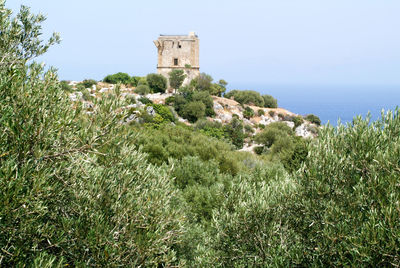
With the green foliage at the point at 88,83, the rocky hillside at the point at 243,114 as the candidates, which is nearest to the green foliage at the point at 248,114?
the rocky hillside at the point at 243,114

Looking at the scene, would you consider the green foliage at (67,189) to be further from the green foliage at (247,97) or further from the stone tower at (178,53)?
the green foliage at (247,97)

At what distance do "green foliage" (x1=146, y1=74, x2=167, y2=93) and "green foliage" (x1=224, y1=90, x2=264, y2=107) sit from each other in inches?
694

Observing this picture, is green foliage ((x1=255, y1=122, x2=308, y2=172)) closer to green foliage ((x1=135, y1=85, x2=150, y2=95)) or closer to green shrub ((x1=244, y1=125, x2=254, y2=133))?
green shrub ((x1=244, y1=125, x2=254, y2=133))

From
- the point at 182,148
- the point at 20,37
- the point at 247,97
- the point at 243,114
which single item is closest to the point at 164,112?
the point at 243,114

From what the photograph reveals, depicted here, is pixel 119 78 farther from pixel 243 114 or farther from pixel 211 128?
pixel 211 128

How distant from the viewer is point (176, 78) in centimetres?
6838

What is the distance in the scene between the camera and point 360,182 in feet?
21.9

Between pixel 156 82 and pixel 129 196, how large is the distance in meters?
63.0

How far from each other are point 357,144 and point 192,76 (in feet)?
218

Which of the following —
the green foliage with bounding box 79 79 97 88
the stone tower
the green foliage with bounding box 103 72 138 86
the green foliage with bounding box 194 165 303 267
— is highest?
the stone tower

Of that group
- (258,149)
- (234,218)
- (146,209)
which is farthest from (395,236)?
(258,149)

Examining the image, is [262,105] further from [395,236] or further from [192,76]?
[395,236]

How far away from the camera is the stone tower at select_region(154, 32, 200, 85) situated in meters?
70.5

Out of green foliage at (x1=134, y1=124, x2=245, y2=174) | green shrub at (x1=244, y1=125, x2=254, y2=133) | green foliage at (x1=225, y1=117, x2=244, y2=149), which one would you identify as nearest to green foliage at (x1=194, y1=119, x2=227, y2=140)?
green foliage at (x1=225, y1=117, x2=244, y2=149)
